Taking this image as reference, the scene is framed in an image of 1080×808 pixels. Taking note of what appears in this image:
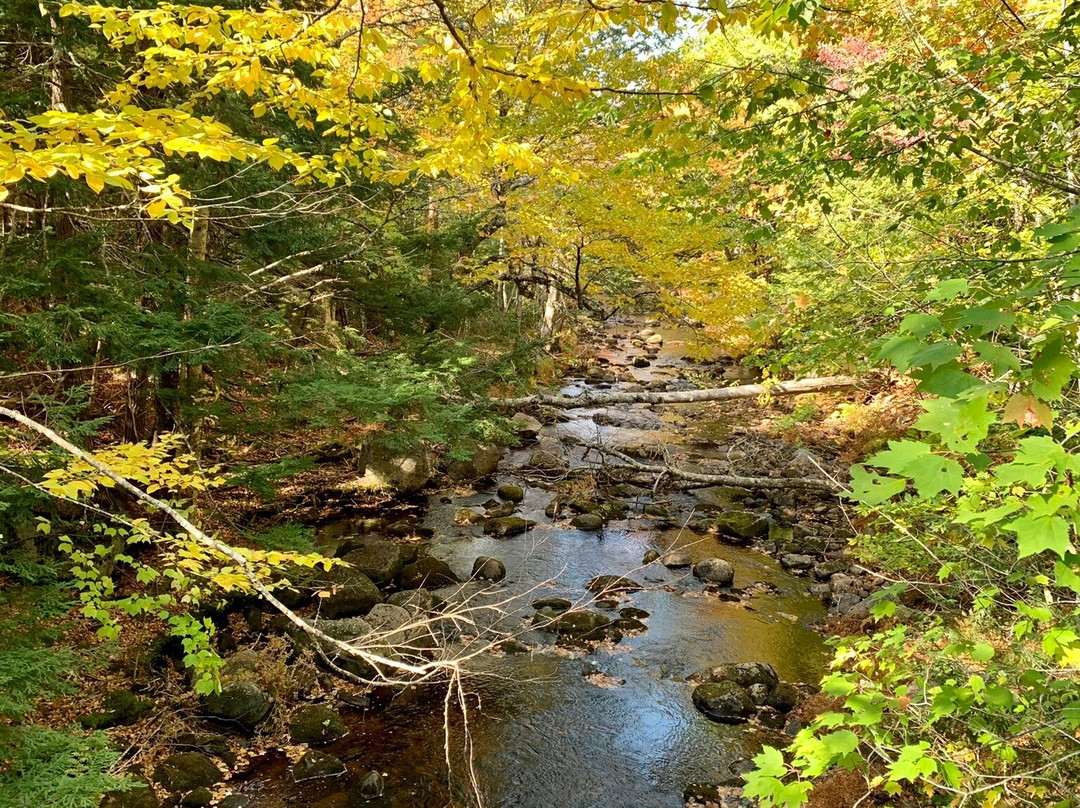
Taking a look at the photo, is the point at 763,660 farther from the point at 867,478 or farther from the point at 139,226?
the point at 139,226

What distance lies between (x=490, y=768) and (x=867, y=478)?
514 cm

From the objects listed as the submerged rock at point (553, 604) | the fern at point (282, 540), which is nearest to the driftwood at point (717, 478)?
the submerged rock at point (553, 604)

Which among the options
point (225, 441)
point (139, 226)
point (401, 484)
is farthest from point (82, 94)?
point (401, 484)

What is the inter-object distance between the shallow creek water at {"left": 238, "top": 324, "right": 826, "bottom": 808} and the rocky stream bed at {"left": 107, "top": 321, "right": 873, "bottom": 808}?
2cm

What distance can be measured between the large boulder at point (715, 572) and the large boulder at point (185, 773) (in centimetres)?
653

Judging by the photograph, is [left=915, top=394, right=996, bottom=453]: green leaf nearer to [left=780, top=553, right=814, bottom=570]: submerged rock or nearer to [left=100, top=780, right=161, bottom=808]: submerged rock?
[left=100, top=780, right=161, bottom=808]: submerged rock

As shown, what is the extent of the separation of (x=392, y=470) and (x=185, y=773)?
275 inches

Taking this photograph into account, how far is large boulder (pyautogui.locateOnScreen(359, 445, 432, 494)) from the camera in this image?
461 inches

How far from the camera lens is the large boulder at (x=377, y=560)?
337 inches

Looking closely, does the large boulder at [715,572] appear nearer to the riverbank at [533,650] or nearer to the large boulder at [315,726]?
the riverbank at [533,650]

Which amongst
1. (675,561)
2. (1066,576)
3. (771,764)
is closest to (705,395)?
(675,561)

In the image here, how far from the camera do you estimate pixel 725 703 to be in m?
6.26

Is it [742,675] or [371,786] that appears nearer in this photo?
[371,786]

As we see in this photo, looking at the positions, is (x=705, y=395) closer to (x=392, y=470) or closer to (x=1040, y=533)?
(x=392, y=470)
